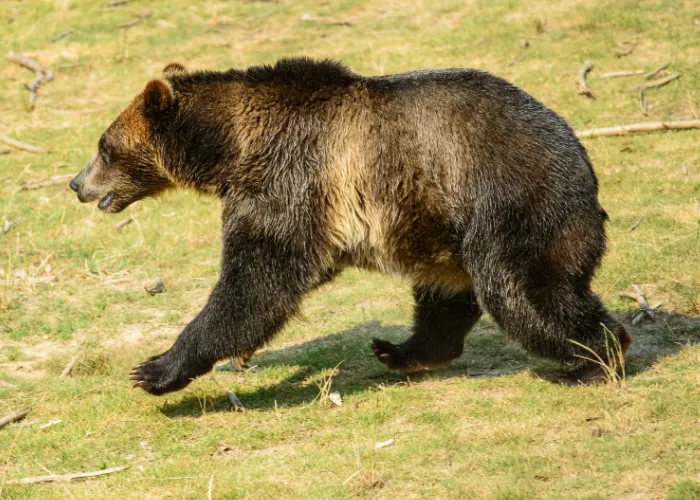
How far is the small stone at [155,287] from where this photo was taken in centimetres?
967

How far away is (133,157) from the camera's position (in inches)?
297

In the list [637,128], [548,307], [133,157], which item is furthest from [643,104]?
[133,157]

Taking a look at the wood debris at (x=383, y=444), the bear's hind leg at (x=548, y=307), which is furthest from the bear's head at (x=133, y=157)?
the wood debris at (x=383, y=444)

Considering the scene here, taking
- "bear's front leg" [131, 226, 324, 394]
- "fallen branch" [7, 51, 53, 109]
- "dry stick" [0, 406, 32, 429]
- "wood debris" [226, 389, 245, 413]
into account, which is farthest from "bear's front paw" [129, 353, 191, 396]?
"fallen branch" [7, 51, 53, 109]

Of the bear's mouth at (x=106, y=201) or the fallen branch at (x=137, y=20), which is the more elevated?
the fallen branch at (x=137, y=20)

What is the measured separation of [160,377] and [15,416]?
1136 millimetres

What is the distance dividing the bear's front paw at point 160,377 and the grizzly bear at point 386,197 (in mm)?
11

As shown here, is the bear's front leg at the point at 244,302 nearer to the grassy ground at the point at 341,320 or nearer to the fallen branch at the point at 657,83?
the grassy ground at the point at 341,320

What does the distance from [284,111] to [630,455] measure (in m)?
3.25

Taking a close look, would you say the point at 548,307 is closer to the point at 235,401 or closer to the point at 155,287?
the point at 235,401

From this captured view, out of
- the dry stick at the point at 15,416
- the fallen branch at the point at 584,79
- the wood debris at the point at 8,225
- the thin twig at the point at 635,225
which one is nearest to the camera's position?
the dry stick at the point at 15,416

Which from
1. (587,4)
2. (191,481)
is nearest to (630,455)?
(191,481)

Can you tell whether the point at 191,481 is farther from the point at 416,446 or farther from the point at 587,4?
the point at 587,4

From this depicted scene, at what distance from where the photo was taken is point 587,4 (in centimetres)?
1465
